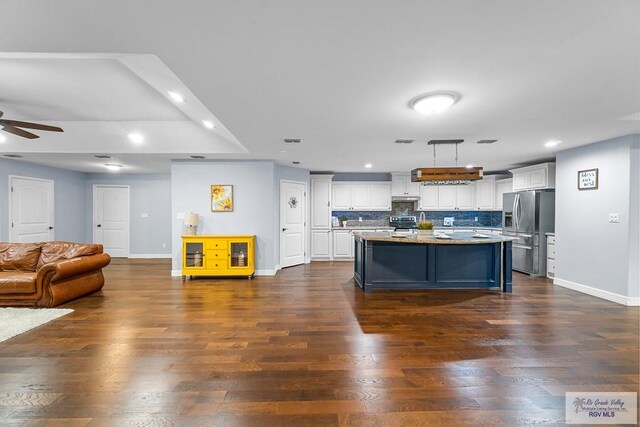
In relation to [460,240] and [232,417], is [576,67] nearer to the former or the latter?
[460,240]

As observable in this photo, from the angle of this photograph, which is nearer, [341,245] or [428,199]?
[341,245]

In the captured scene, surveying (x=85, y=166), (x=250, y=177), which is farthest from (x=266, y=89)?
(x=85, y=166)

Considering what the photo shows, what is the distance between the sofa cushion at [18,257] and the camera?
13.7 ft

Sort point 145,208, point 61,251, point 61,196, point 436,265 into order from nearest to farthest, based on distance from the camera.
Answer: point 61,251
point 436,265
point 61,196
point 145,208

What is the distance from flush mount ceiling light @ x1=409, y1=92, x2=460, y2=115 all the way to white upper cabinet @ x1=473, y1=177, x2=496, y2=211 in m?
5.76

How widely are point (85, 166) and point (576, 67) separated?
8.90m

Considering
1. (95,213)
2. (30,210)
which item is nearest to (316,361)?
(30,210)

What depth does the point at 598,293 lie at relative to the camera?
432 cm

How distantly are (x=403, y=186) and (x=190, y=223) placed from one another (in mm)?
5301

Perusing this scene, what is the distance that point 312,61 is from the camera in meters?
2.03

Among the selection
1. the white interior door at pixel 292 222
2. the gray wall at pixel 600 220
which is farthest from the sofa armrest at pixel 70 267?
the gray wall at pixel 600 220

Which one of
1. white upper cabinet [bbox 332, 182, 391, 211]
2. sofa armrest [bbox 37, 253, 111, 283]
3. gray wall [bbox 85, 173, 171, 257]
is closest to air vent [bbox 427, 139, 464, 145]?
white upper cabinet [bbox 332, 182, 391, 211]

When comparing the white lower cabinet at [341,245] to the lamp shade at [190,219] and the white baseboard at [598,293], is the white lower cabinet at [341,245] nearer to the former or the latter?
the lamp shade at [190,219]

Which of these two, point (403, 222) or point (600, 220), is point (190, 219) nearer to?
point (403, 222)
